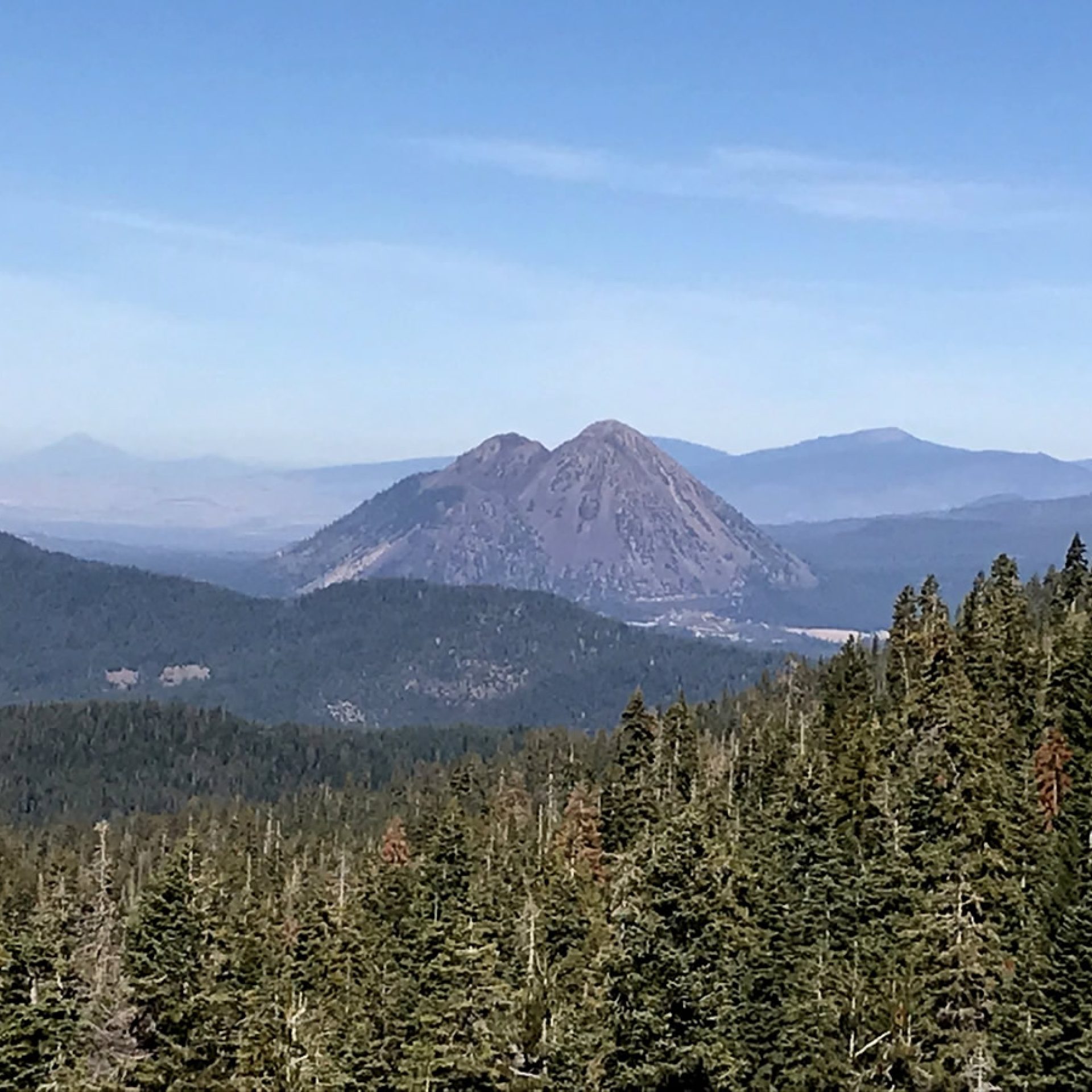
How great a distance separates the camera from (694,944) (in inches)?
1364

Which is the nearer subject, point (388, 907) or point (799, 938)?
point (799, 938)

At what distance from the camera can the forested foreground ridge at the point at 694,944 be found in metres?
39.9

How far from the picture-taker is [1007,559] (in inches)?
5241

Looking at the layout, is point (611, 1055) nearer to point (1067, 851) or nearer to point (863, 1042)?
point (863, 1042)

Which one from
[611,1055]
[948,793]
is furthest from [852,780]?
[611,1055]

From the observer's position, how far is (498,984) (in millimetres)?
46562

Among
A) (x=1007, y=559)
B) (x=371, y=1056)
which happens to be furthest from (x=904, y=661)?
(x=371, y=1056)

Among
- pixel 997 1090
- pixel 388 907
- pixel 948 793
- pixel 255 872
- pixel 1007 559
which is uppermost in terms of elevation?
pixel 1007 559

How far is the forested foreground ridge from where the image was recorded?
39.9 m

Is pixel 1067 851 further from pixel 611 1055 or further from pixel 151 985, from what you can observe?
pixel 151 985

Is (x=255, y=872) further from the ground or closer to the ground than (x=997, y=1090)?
closer to the ground

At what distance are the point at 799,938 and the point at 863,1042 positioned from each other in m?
11.5

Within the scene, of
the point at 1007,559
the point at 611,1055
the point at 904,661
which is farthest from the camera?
the point at 1007,559

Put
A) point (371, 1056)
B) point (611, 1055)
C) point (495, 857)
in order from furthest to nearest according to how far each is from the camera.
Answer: point (495, 857) < point (371, 1056) < point (611, 1055)
